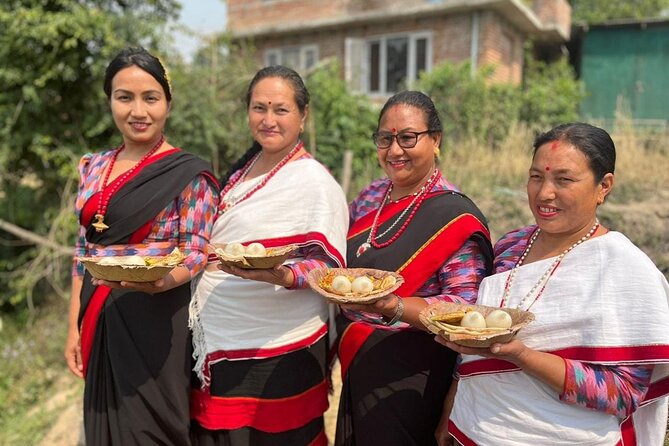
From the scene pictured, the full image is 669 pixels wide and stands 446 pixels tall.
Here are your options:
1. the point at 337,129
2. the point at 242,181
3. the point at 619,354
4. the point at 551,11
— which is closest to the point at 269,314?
the point at 242,181

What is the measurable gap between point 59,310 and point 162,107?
6.05 m

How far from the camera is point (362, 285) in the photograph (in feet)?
5.90

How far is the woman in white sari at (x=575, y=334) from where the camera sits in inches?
60.4

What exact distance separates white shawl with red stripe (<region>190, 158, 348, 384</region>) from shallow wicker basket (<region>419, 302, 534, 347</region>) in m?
0.74

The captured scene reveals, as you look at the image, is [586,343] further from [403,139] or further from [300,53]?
[300,53]

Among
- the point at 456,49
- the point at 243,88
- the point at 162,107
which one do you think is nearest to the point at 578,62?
the point at 456,49

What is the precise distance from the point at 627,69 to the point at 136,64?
13228 mm

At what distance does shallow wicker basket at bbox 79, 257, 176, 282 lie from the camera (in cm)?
194

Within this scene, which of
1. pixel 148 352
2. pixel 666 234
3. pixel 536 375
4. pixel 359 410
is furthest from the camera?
pixel 666 234

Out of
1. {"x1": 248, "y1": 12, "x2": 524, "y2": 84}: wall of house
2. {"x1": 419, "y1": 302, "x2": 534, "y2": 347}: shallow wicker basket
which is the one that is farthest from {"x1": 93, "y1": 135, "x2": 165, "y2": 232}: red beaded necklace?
{"x1": 248, "y1": 12, "x2": 524, "y2": 84}: wall of house

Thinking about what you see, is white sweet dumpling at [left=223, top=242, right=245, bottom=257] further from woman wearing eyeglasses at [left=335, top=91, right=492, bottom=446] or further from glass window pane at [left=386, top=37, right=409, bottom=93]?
glass window pane at [left=386, top=37, right=409, bottom=93]

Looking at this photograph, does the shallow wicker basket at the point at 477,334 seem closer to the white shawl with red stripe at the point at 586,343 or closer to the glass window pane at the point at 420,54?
the white shawl with red stripe at the point at 586,343

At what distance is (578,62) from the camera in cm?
1388

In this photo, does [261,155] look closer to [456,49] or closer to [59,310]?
[59,310]
